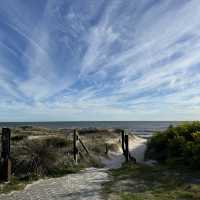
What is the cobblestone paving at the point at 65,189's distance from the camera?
8008 millimetres

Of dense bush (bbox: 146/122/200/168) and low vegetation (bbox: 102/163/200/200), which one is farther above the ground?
dense bush (bbox: 146/122/200/168)

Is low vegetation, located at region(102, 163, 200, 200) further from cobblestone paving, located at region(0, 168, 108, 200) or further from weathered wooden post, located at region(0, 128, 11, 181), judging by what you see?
weathered wooden post, located at region(0, 128, 11, 181)

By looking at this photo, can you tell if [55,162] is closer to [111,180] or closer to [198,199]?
[111,180]

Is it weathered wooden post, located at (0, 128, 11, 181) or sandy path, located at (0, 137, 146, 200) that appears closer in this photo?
sandy path, located at (0, 137, 146, 200)

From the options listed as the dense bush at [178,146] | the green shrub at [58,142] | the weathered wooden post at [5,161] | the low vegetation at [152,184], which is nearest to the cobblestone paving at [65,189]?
the low vegetation at [152,184]

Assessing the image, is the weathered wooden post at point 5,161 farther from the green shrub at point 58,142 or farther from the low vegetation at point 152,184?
the green shrub at point 58,142

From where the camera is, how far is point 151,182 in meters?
9.98

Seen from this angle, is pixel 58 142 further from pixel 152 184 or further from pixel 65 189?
pixel 152 184

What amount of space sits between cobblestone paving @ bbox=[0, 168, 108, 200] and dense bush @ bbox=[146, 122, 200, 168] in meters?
4.72

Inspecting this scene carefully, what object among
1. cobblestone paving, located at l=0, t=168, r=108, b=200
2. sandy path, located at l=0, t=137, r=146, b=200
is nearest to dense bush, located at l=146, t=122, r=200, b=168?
sandy path, located at l=0, t=137, r=146, b=200

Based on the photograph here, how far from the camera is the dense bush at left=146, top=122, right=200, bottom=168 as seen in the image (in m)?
13.0

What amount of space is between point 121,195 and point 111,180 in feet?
7.49

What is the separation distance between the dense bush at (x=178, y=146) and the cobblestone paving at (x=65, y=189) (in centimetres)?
472

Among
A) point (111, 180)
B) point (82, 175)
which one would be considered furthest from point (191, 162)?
point (82, 175)
